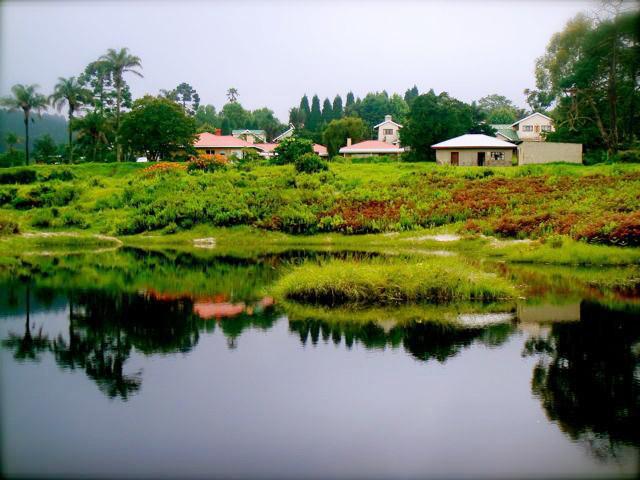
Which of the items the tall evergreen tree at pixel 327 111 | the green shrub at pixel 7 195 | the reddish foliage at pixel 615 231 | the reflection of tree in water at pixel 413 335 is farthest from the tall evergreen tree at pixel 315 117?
the reflection of tree in water at pixel 413 335

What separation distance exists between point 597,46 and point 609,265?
31822mm

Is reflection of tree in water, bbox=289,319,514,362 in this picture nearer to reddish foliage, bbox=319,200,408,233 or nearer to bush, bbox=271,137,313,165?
reddish foliage, bbox=319,200,408,233

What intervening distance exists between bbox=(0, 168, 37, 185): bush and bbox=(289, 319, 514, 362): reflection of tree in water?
148 ft

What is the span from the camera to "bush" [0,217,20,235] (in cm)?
4044

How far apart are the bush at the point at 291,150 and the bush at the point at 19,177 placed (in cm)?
1942

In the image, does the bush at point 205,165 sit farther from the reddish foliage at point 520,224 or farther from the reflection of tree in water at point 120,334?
the reflection of tree in water at point 120,334

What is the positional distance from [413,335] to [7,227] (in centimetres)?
3125

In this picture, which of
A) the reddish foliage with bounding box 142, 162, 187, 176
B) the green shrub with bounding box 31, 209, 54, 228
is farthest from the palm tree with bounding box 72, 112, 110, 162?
the green shrub with bounding box 31, 209, 54, 228

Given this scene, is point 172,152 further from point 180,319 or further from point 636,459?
point 636,459

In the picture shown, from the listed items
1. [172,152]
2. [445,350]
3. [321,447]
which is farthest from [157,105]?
[321,447]

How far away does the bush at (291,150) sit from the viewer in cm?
5928

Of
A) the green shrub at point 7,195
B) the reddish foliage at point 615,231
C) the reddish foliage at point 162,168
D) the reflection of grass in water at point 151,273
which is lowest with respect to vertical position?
the reflection of grass in water at point 151,273

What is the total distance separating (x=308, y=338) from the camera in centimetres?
1703

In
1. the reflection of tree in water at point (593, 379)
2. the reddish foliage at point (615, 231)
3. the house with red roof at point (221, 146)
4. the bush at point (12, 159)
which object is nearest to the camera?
the reflection of tree in water at point (593, 379)
